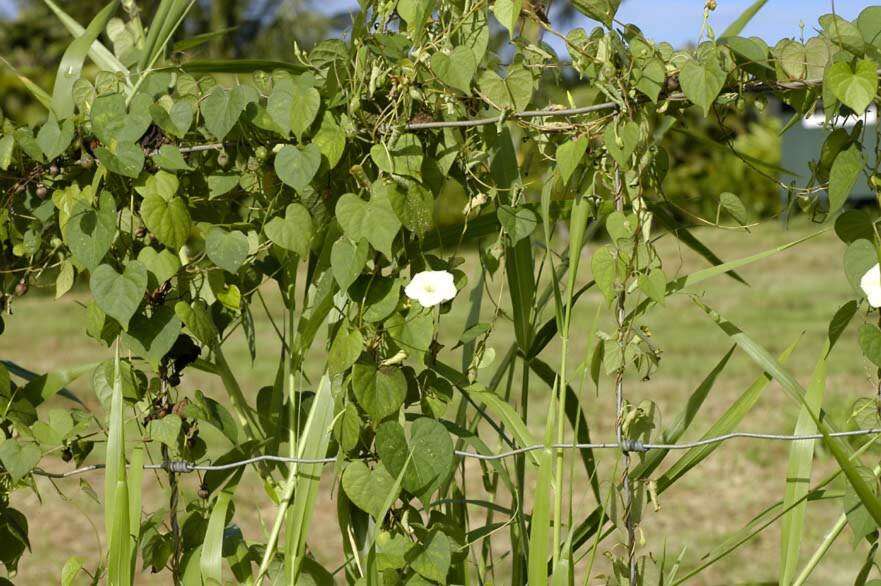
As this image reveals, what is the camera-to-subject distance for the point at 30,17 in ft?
36.3

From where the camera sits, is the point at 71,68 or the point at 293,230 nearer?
the point at 293,230

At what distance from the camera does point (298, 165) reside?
4.05 ft

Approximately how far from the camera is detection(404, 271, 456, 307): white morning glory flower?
124 cm

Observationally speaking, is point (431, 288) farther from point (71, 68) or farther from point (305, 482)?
point (71, 68)

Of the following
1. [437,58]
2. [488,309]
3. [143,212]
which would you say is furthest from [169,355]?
[488,309]

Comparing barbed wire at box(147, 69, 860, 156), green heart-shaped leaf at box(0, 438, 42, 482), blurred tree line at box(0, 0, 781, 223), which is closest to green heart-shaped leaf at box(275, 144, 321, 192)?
barbed wire at box(147, 69, 860, 156)

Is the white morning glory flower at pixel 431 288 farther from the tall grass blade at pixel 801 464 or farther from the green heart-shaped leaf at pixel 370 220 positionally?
Result: the tall grass blade at pixel 801 464

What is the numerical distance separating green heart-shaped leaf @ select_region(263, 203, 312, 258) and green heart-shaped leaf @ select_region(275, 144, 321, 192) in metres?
0.05

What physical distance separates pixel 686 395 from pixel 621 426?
3.04 metres

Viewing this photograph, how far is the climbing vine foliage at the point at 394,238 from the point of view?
1.22 meters

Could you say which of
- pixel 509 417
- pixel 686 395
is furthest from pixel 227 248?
pixel 686 395

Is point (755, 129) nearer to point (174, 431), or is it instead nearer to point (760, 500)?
point (760, 500)

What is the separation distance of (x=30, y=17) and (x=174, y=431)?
11.0 metres

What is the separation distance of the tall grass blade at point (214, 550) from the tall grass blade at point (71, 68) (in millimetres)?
587
